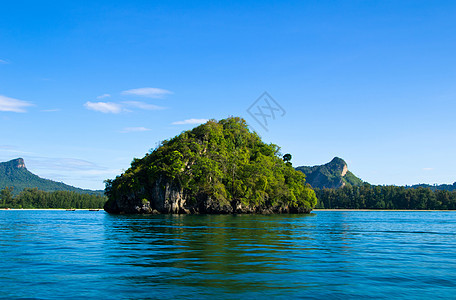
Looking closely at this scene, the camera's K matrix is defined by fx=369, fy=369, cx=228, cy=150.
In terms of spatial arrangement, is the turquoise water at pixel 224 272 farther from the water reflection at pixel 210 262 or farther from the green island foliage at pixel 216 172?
the green island foliage at pixel 216 172

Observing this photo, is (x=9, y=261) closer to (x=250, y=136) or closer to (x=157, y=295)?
(x=157, y=295)

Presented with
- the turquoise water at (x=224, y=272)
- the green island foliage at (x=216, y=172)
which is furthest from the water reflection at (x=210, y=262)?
the green island foliage at (x=216, y=172)

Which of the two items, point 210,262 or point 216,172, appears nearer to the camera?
point 210,262

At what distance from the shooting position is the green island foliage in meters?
103

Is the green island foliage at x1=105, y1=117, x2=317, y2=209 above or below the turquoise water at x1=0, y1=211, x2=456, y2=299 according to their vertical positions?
above

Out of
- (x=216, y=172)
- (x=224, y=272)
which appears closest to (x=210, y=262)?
(x=224, y=272)

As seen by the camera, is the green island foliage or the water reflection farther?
the green island foliage

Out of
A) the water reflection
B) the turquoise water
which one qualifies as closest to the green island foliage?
the water reflection

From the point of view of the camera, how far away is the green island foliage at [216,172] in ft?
338

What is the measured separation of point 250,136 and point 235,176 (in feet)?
88.1

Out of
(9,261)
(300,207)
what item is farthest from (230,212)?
(9,261)

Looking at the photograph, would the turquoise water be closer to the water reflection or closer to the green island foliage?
the water reflection

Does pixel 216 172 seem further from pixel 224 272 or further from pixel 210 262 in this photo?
pixel 224 272

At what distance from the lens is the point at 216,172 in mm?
104000
